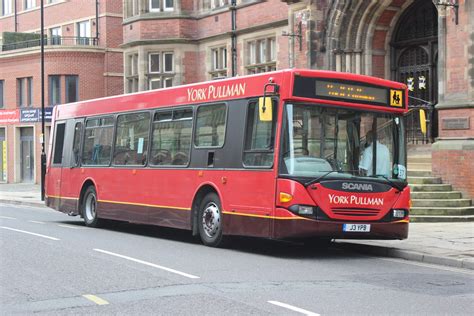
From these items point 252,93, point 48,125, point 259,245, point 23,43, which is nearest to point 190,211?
point 259,245

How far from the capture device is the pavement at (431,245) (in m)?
11.8

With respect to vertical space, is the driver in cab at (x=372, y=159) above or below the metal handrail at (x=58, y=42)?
below

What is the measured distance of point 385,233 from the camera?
12.4 m

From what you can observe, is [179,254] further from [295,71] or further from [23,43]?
[23,43]

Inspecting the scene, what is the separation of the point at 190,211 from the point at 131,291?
5.27 m

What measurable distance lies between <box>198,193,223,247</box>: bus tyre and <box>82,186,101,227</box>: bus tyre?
16.1 feet

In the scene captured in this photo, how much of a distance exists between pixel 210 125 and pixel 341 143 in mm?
2746

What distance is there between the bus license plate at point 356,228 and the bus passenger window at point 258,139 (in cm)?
157

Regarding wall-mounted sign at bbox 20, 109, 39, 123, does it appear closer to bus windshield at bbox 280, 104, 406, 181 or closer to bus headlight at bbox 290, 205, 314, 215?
bus windshield at bbox 280, 104, 406, 181

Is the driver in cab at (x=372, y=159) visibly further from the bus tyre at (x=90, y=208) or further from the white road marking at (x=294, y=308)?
the bus tyre at (x=90, y=208)

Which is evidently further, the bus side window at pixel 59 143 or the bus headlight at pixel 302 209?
the bus side window at pixel 59 143

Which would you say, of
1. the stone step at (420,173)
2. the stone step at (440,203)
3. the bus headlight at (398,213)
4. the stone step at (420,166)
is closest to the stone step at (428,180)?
the stone step at (420,173)

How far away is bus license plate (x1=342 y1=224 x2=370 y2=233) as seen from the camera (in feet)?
39.3

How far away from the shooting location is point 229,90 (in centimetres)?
1327
